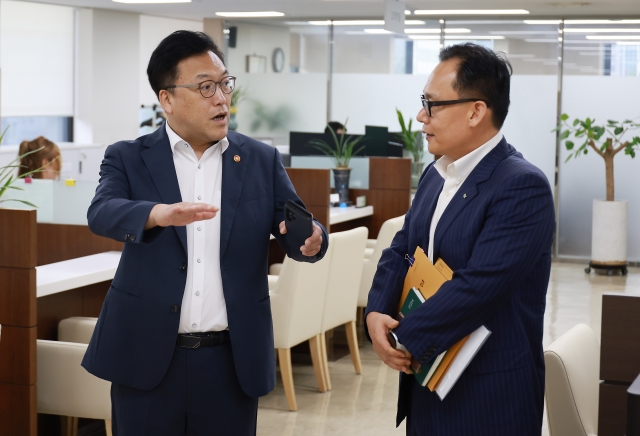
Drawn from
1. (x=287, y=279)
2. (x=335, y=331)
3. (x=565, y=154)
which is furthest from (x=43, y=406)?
(x=565, y=154)

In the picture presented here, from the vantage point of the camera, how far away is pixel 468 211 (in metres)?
1.78

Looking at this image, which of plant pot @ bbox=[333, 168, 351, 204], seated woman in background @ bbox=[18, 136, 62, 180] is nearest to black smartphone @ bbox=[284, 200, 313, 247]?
seated woman in background @ bbox=[18, 136, 62, 180]

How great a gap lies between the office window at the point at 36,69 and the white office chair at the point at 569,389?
8.45 metres

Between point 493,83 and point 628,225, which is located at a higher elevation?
point 493,83

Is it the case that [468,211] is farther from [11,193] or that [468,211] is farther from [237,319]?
[11,193]

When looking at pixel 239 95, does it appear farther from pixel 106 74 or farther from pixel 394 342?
pixel 394 342

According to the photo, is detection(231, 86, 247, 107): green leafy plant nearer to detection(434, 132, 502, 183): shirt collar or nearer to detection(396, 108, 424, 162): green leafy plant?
detection(396, 108, 424, 162): green leafy plant

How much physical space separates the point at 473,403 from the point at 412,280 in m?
0.30

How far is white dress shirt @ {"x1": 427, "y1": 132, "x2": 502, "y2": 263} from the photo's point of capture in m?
1.83

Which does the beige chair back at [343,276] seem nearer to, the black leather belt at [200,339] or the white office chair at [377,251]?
the white office chair at [377,251]

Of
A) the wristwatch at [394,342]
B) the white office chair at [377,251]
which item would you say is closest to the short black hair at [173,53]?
the wristwatch at [394,342]

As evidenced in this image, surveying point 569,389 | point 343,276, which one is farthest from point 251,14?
point 569,389

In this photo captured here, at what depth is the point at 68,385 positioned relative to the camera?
3.07 meters

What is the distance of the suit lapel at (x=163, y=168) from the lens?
195 cm
